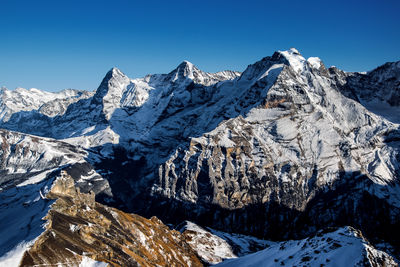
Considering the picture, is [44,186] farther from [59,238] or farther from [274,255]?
[274,255]

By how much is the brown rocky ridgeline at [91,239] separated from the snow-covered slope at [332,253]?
33596 millimetres

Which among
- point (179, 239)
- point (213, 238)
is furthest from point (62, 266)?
point (213, 238)

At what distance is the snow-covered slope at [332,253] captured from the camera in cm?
7962

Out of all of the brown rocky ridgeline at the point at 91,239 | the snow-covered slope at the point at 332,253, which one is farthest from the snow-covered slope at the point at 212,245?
the snow-covered slope at the point at 332,253

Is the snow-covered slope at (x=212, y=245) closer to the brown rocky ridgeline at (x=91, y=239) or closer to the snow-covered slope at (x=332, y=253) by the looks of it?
the brown rocky ridgeline at (x=91, y=239)

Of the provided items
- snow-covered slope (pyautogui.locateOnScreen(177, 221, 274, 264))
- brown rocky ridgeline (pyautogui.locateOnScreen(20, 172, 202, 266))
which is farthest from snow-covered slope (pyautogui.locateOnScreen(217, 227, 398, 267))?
snow-covered slope (pyautogui.locateOnScreen(177, 221, 274, 264))

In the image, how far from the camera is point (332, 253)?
85250 millimetres

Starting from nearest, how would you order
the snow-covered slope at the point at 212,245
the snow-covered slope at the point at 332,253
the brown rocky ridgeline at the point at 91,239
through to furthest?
the brown rocky ridgeline at the point at 91,239 < the snow-covered slope at the point at 332,253 < the snow-covered slope at the point at 212,245

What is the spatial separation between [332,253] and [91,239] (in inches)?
2348

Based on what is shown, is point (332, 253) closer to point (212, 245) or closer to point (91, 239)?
point (91, 239)

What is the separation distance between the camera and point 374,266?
251ft

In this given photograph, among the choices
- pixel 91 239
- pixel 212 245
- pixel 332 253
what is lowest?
pixel 212 245

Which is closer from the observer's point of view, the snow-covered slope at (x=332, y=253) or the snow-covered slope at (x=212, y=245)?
the snow-covered slope at (x=332, y=253)

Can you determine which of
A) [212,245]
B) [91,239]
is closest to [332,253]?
[91,239]
